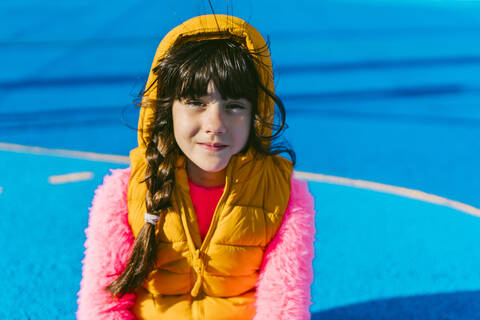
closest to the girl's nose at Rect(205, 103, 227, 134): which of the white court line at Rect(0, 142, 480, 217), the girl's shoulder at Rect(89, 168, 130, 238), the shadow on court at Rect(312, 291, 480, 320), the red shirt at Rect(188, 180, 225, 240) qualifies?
the red shirt at Rect(188, 180, 225, 240)

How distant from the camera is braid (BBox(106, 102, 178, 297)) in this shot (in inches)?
56.7

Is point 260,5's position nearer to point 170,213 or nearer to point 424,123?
point 424,123

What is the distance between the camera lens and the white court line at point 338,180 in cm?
292

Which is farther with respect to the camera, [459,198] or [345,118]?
[345,118]

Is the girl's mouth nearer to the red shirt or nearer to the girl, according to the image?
the girl

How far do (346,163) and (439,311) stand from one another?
1488 millimetres

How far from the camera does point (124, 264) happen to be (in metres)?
1.52

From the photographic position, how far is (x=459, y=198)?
3.07m

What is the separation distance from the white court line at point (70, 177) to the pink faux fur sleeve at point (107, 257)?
156 centimetres

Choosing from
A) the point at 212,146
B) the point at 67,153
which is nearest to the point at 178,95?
the point at 212,146

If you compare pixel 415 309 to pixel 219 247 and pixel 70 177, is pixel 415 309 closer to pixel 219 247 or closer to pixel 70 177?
pixel 219 247

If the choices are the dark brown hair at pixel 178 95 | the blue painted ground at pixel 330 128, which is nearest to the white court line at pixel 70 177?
the blue painted ground at pixel 330 128

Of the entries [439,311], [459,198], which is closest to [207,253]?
[439,311]

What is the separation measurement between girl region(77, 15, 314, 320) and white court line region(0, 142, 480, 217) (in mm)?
1555
